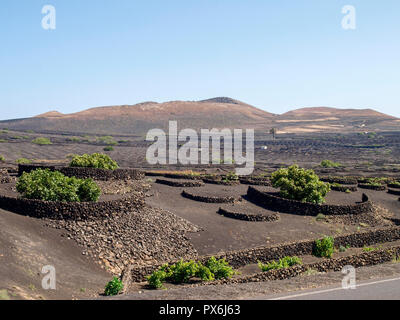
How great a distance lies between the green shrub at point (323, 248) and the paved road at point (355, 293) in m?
11.5

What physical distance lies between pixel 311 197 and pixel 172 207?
42.4 ft

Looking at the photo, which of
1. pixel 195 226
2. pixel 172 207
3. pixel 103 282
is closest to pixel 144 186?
pixel 172 207

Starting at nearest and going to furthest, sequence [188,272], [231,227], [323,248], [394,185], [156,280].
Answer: [156,280], [188,272], [323,248], [231,227], [394,185]

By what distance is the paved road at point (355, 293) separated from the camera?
40.3ft

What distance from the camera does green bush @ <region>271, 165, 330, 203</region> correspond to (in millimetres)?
38625

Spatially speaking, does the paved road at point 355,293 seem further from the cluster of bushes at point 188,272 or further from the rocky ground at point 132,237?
the rocky ground at point 132,237

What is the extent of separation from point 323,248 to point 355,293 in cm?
1325

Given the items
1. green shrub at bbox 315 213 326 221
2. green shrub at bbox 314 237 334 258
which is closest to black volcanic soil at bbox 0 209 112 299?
green shrub at bbox 314 237 334 258

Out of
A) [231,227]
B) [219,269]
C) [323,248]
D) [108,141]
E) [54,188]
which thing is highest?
[108,141]

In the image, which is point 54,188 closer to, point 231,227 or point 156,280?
point 156,280

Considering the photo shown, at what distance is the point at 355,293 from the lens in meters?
12.8

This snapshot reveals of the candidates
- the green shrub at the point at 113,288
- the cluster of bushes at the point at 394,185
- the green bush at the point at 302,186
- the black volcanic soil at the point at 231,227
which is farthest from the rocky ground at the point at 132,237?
the cluster of bushes at the point at 394,185

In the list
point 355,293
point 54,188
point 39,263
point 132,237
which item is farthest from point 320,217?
point 39,263

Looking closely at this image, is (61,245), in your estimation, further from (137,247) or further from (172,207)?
(172,207)
